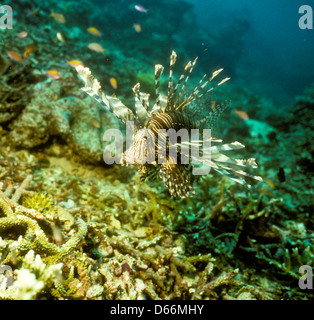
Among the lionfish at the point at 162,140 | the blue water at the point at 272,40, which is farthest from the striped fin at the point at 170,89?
the blue water at the point at 272,40

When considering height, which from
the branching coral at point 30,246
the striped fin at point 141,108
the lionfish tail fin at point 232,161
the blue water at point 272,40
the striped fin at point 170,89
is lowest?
the branching coral at point 30,246

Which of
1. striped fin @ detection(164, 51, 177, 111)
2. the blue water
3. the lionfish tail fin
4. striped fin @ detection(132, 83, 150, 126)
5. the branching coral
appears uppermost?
the blue water

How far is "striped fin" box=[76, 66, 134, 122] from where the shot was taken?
208 cm

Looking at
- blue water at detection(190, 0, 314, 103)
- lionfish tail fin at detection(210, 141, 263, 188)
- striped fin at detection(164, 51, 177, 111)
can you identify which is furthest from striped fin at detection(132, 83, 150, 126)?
blue water at detection(190, 0, 314, 103)

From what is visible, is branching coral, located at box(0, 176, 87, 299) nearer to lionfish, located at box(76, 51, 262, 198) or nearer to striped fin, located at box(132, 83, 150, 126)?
lionfish, located at box(76, 51, 262, 198)

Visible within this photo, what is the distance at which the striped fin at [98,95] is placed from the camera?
208cm

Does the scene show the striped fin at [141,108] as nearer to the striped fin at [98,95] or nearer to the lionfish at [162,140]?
the lionfish at [162,140]

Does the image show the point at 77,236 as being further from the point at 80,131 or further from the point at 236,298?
the point at 80,131

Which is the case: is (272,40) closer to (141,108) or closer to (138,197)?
(138,197)

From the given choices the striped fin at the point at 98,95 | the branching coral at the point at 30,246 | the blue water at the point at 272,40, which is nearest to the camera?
the branching coral at the point at 30,246

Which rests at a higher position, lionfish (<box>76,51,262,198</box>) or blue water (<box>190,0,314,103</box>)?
blue water (<box>190,0,314,103</box>)

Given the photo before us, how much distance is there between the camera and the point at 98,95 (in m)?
2.25

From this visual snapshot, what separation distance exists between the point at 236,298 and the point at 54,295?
2.19 meters

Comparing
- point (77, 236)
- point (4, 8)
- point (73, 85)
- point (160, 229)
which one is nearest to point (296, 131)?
point (160, 229)
